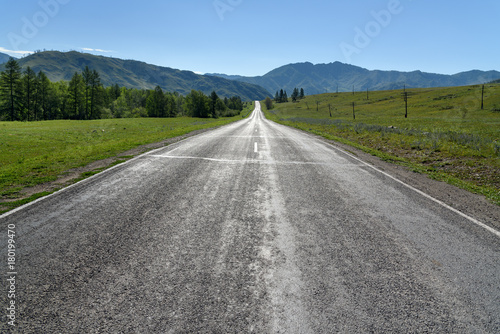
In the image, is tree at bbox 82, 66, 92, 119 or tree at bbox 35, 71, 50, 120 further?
tree at bbox 82, 66, 92, 119

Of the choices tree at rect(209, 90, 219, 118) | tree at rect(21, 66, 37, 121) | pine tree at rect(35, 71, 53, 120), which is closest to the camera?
tree at rect(21, 66, 37, 121)

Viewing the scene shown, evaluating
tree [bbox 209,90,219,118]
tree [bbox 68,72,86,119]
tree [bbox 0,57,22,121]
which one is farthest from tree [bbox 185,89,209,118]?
tree [bbox 0,57,22,121]

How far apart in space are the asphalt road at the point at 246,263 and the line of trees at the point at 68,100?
72198mm

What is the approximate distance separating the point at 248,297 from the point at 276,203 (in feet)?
9.56

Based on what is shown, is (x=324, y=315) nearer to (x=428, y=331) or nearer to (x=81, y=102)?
(x=428, y=331)

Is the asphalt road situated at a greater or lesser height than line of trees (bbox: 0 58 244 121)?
lesser

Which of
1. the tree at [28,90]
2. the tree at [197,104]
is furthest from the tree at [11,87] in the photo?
the tree at [197,104]

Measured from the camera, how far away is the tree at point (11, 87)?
178ft

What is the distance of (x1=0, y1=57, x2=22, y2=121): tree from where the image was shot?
2132 inches

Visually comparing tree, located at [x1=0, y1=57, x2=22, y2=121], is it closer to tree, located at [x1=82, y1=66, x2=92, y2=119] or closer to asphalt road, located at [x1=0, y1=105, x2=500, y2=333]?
tree, located at [x1=82, y1=66, x2=92, y2=119]

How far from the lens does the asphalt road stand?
7.91 feet

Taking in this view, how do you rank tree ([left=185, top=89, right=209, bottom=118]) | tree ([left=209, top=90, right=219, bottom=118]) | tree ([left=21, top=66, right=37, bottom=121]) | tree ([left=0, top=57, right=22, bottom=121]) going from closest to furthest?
tree ([left=0, top=57, right=22, bottom=121]), tree ([left=21, top=66, right=37, bottom=121]), tree ([left=185, top=89, right=209, bottom=118]), tree ([left=209, top=90, right=219, bottom=118])

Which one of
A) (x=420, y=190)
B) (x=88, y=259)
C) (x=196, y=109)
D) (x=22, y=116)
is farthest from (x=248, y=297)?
(x=196, y=109)

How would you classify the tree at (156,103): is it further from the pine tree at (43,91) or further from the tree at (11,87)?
the tree at (11,87)
